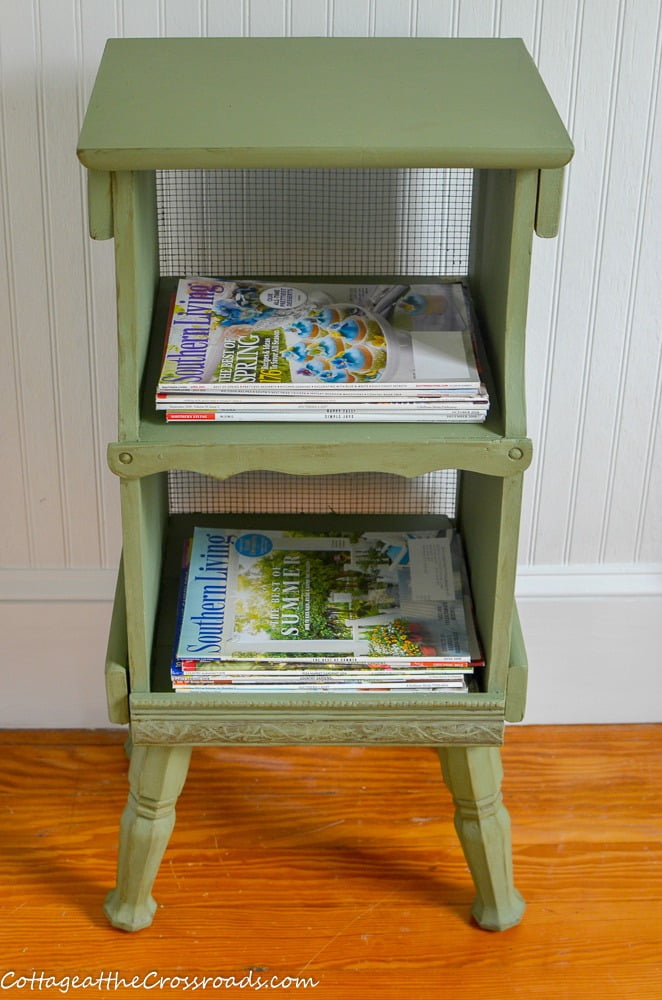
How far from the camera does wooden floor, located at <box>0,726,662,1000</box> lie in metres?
1.49

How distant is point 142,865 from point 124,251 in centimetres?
76

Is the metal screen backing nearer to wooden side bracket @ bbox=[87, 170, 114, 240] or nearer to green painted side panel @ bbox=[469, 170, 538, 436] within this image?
green painted side panel @ bbox=[469, 170, 538, 436]

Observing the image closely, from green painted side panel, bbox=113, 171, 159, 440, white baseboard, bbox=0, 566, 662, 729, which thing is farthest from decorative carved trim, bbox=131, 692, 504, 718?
white baseboard, bbox=0, 566, 662, 729

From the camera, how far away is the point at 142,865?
4.87ft

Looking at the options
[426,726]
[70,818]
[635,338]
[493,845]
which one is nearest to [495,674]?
[426,726]

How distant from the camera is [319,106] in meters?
1.19

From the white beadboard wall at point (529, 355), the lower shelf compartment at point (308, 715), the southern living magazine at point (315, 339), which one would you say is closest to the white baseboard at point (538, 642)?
the white beadboard wall at point (529, 355)

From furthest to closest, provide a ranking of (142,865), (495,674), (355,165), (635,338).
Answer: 1. (635,338)
2. (142,865)
3. (495,674)
4. (355,165)

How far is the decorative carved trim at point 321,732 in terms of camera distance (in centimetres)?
138

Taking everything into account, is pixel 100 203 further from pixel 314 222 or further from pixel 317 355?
pixel 314 222

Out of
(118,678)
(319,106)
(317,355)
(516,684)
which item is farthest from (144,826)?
(319,106)

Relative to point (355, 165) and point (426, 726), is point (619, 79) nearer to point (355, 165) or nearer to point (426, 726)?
point (355, 165)

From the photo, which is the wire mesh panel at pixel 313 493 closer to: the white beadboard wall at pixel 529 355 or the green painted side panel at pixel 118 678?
the white beadboard wall at pixel 529 355

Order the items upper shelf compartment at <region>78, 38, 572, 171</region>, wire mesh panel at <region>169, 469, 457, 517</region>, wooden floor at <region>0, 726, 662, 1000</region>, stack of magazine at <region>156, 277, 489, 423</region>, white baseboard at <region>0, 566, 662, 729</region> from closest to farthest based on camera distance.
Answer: upper shelf compartment at <region>78, 38, 572, 171</region> → stack of magazine at <region>156, 277, 489, 423</region> → wooden floor at <region>0, 726, 662, 1000</region> → wire mesh panel at <region>169, 469, 457, 517</region> → white baseboard at <region>0, 566, 662, 729</region>
